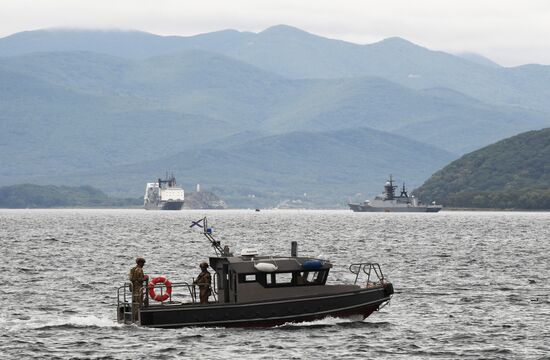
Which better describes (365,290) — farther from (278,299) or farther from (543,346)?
(543,346)

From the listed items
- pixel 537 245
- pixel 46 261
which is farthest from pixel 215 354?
pixel 537 245

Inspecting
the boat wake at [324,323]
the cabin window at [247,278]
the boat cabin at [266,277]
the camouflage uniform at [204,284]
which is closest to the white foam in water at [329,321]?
the boat wake at [324,323]

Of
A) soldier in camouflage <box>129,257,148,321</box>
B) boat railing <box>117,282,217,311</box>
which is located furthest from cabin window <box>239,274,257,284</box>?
soldier in camouflage <box>129,257,148,321</box>

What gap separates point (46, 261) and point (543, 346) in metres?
62.0

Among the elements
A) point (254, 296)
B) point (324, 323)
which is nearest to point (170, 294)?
point (254, 296)

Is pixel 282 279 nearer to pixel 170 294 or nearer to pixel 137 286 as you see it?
pixel 170 294

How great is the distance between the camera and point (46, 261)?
3996 inches

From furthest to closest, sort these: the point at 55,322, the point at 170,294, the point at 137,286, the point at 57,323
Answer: the point at 55,322
the point at 57,323
the point at 170,294
the point at 137,286

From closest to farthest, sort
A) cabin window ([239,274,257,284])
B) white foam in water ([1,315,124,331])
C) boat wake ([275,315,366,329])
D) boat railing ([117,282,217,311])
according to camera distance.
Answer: cabin window ([239,274,257,284])
boat railing ([117,282,217,311])
boat wake ([275,315,366,329])
white foam in water ([1,315,124,331])

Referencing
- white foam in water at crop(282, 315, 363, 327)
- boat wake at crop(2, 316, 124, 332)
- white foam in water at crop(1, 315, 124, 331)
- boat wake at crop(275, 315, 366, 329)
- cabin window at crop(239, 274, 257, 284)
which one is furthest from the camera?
white foam in water at crop(1, 315, 124, 331)

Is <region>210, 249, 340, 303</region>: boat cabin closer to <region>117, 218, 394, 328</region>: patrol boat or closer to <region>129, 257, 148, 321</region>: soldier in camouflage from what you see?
<region>117, 218, 394, 328</region>: patrol boat

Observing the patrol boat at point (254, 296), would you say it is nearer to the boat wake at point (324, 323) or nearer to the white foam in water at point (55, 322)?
the boat wake at point (324, 323)

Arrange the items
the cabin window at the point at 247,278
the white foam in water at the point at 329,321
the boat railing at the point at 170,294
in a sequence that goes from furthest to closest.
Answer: the white foam in water at the point at 329,321 < the boat railing at the point at 170,294 < the cabin window at the point at 247,278

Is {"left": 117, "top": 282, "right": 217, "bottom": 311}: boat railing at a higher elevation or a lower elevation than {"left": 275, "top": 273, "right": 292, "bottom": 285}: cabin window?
lower
